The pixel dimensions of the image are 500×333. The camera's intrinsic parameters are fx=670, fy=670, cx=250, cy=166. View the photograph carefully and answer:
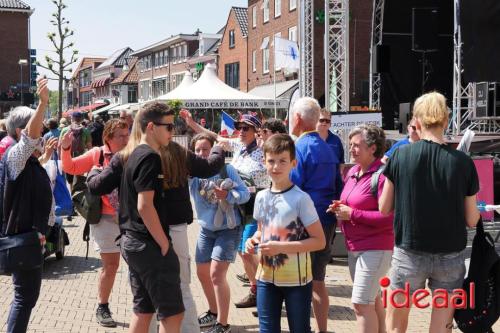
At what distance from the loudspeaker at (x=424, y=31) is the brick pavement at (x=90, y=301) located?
1463cm

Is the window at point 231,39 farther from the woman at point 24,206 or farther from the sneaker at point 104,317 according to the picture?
the woman at point 24,206

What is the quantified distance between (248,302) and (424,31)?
17.5 m

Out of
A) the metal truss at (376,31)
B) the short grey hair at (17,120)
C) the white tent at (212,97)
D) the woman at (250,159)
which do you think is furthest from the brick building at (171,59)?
the short grey hair at (17,120)

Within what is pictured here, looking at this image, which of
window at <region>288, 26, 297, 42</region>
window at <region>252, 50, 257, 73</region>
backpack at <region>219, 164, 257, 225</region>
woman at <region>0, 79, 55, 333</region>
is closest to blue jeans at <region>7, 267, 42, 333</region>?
woman at <region>0, 79, 55, 333</region>

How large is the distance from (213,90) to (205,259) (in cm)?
1862

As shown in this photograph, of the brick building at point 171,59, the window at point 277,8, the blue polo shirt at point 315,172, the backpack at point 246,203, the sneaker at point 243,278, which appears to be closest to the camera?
the blue polo shirt at point 315,172

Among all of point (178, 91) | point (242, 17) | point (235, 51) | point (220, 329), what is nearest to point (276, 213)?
point (220, 329)

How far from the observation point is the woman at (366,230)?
448cm

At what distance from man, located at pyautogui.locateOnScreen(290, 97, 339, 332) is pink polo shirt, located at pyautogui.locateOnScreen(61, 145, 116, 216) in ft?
5.41

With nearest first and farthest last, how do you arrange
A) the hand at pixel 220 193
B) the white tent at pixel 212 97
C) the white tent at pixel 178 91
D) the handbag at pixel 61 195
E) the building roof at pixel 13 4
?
1. the hand at pixel 220 193
2. the handbag at pixel 61 195
3. the white tent at pixel 212 97
4. the white tent at pixel 178 91
5. the building roof at pixel 13 4

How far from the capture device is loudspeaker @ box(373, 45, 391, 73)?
21.8 m

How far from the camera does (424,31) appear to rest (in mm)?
22000

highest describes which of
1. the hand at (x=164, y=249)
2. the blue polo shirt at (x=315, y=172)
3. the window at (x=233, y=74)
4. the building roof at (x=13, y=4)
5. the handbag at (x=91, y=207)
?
the building roof at (x=13, y=4)


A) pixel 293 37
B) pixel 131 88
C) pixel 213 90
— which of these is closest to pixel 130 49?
pixel 131 88
